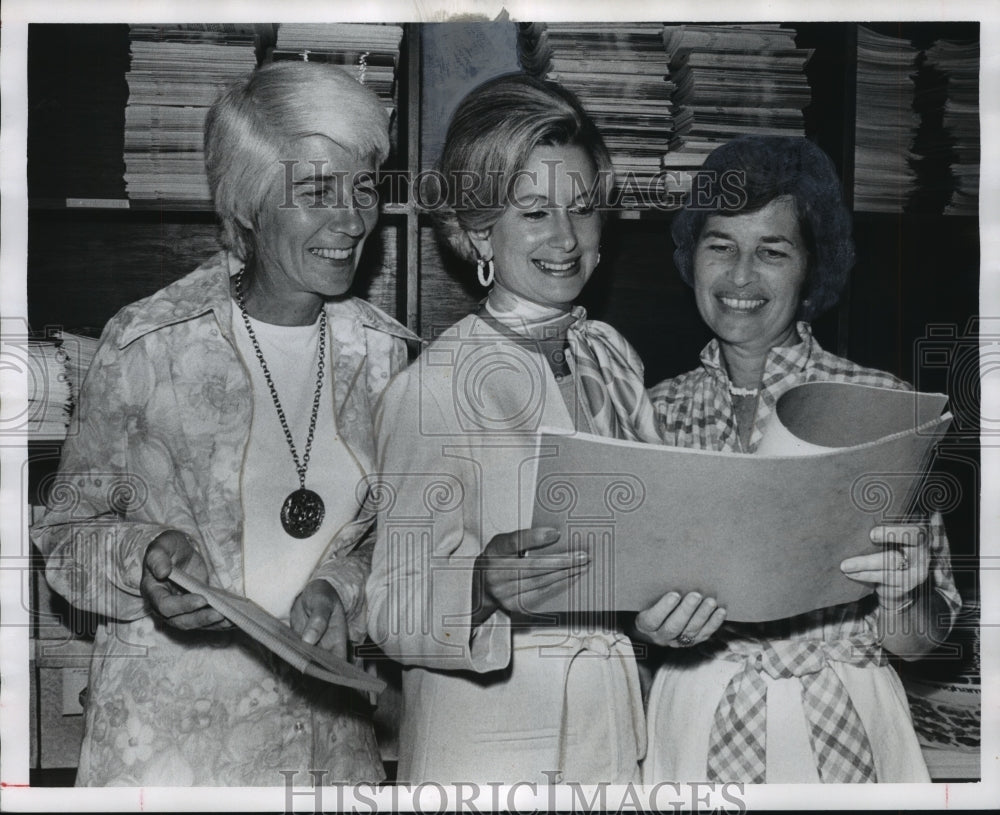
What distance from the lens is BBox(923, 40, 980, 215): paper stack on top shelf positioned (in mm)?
2385

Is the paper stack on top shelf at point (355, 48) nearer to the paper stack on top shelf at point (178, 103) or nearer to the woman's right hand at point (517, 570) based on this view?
the paper stack on top shelf at point (178, 103)

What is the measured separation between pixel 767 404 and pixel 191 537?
126 cm

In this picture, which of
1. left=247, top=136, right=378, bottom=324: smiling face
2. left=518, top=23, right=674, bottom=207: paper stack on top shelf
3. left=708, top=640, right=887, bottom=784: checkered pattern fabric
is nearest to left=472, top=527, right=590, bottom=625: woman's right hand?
left=708, top=640, right=887, bottom=784: checkered pattern fabric

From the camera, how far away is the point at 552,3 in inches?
91.6

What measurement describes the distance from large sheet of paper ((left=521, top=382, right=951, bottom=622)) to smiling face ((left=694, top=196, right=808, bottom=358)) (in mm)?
165

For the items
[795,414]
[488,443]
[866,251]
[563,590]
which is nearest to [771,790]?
[563,590]

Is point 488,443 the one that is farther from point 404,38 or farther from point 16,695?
point 16,695

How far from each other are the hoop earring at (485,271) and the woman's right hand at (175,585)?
2.73 feet

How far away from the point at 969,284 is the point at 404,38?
1383 mm

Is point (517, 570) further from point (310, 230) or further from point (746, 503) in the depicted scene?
point (310, 230)

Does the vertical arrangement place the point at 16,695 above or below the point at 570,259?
below

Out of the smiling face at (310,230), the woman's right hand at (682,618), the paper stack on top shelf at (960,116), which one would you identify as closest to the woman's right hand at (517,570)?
the woman's right hand at (682,618)

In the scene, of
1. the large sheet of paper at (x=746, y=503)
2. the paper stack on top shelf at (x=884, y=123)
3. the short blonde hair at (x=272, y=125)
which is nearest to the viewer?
the large sheet of paper at (x=746, y=503)

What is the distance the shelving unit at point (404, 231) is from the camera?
2.29m
